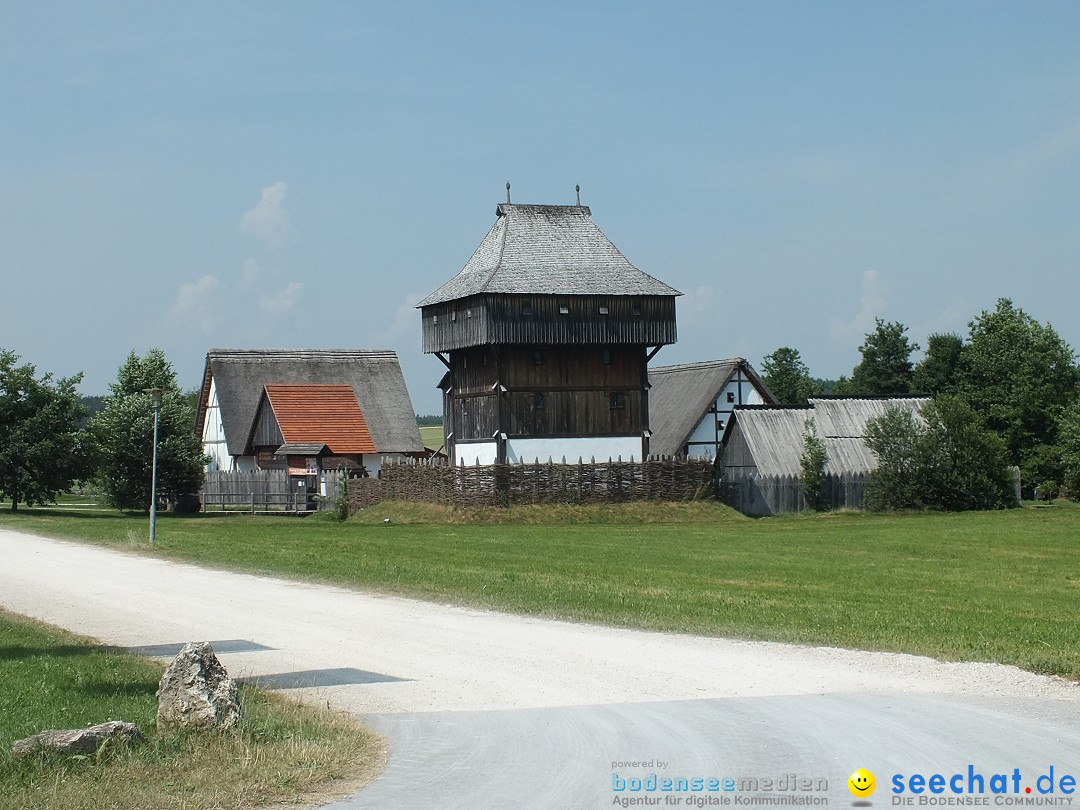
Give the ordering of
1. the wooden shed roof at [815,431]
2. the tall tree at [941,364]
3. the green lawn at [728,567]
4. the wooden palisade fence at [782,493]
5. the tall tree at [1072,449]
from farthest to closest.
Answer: the tall tree at [941,364], the tall tree at [1072,449], the wooden shed roof at [815,431], the wooden palisade fence at [782,493], the green lawn at [728,567]

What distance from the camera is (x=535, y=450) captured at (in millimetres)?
56906

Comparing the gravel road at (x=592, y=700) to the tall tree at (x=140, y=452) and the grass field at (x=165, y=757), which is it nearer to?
the grass field at (x=165, y=757)

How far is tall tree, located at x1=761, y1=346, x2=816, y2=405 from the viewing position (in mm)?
114250

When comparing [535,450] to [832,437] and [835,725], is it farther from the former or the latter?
[835,725]

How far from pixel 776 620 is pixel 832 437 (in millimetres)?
42879

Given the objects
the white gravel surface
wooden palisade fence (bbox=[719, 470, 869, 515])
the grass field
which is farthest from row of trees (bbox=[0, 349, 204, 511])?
the grass field

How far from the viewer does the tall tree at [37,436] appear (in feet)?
181

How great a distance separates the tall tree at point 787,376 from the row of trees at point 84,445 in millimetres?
64433

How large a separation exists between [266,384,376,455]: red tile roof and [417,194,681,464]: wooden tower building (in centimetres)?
991

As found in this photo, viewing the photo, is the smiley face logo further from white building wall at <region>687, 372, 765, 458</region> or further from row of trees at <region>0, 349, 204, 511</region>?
white building wall at <region>687, 372, 765, 458</region>

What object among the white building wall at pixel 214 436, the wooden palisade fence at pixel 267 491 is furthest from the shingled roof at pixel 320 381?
the wooden palisade fence at pixel 267 491

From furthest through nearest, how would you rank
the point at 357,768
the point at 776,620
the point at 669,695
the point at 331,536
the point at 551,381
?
the point at 551,381 → the point at 331,536 → the point at 776,620 → the point at 669,695 → the point at 357,768

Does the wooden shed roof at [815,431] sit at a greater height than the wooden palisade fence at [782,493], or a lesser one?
greater

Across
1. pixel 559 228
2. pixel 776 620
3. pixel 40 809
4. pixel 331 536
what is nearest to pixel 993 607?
pixel 776 620
